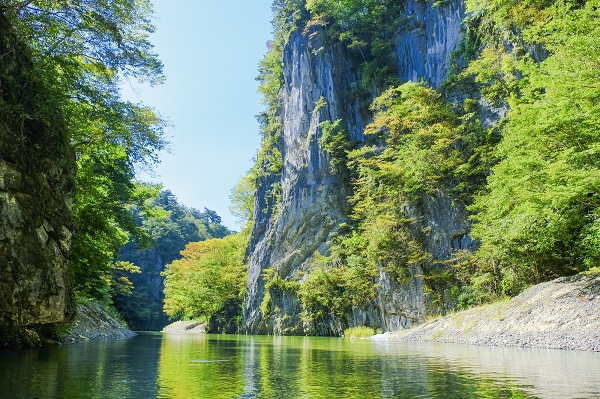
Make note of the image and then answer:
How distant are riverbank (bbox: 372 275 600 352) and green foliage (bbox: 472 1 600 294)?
7.47 ft

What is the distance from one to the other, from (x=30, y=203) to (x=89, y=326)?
14.0m

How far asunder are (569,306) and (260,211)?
3827 centimetres

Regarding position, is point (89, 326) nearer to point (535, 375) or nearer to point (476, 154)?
point (535, 375)

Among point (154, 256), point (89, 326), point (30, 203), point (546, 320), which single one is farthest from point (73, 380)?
point (154, 256)

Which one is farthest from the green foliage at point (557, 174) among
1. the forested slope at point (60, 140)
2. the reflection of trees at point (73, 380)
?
the forested slope at point (60, 140)

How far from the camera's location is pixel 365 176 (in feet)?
108

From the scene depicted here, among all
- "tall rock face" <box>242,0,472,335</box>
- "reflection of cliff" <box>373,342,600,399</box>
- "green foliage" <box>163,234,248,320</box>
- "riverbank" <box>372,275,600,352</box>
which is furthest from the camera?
"green foliage" <box>163,234,248,320</box>

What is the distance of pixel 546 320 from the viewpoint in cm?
1177

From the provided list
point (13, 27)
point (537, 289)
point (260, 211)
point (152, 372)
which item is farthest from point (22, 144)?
point (260, 211)

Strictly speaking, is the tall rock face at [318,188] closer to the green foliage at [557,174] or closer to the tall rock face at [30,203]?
the green foliage at [557,174]

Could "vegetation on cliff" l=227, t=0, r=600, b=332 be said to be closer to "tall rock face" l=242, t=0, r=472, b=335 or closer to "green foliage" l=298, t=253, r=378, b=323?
"green foliage" l=298, t=253, r=378, b=323

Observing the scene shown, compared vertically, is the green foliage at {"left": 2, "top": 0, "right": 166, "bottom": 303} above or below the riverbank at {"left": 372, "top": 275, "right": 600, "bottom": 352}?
above

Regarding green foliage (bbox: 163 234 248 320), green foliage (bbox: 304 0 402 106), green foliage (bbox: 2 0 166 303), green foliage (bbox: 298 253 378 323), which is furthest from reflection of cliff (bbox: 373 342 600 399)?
green foliage (bbox: 163 234 248 320)

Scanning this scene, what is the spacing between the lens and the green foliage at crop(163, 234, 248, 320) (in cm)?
4762
